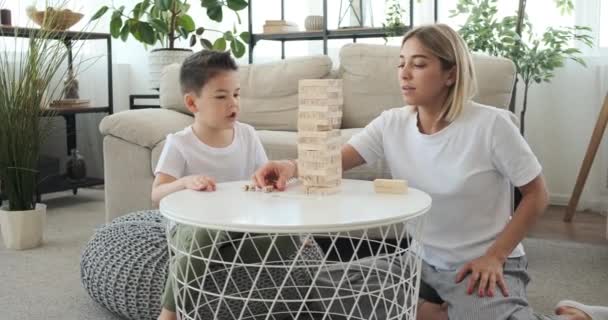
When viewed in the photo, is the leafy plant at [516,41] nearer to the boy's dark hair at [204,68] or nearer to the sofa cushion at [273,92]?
the sofa cushion at [273,92]

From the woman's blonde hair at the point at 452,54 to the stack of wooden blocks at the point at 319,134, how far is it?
289 millimetres

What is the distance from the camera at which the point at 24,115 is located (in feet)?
7.63

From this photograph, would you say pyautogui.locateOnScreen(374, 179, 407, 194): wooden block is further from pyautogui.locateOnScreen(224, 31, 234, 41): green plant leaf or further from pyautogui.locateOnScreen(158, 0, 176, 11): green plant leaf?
pyautogui.locateOnScreen(224, 31, 234, 41): green plant leaf

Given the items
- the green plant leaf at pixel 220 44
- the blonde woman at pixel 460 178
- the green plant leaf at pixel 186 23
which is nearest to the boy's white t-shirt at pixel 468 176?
the blonde woman at pixel 460 178

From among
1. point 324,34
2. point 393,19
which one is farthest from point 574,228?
point 324,34

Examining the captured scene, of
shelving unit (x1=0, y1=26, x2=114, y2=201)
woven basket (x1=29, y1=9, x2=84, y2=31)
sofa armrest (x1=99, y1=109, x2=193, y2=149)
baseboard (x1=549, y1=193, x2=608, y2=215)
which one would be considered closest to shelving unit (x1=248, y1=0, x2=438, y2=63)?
shelving unit (x1=0, y1=26, x2=114, y2=201)

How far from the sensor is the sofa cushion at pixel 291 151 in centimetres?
216

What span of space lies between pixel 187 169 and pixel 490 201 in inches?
29.1

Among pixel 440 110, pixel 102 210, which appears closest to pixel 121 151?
pixel 102 210

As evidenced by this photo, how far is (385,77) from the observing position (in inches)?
103

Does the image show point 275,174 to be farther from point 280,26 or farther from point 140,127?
point 280,26

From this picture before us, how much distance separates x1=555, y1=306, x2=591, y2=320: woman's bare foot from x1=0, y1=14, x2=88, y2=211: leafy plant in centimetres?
185

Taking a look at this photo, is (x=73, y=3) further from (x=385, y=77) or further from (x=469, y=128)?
(x=469, y=128)

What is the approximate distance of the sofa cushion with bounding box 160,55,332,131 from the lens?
277 cm
